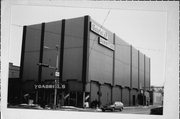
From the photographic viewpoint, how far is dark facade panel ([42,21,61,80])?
5.29 meters

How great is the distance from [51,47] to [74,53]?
62 centimetres

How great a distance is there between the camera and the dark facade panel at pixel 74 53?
5.43 metres

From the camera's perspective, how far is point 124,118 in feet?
13.8

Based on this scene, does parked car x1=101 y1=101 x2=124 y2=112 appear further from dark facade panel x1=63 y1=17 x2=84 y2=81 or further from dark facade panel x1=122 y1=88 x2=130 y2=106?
dark facade panel x1=63 y1=17 x2=84 y2=81

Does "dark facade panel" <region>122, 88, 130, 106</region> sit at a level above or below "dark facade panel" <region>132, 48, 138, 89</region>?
below

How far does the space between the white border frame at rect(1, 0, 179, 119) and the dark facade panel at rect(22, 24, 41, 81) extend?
0.72 metres

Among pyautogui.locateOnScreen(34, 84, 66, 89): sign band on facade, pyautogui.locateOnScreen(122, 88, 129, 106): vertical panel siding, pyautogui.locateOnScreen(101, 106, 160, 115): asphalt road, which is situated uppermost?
pyautogui.locateOnScreen(34, 84, 66, 89): sign band on facade

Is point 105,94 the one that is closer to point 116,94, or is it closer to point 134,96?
point 116,94

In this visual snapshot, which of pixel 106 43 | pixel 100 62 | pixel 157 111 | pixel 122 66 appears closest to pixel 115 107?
pixel 157 111

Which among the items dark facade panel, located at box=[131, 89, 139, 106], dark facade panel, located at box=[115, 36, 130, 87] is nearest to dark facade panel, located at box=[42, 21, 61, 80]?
dark facade panel, located at box=[115, 36, 130, 87]

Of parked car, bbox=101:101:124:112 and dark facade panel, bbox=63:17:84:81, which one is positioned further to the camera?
dark facade panel, bbox=63:17:84:81

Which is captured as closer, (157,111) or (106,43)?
(157,111)

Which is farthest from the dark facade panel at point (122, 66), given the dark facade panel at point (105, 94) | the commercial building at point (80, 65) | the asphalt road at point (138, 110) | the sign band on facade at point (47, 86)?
the sign band on facade at point (47, 86)

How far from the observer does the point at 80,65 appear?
5523mm
